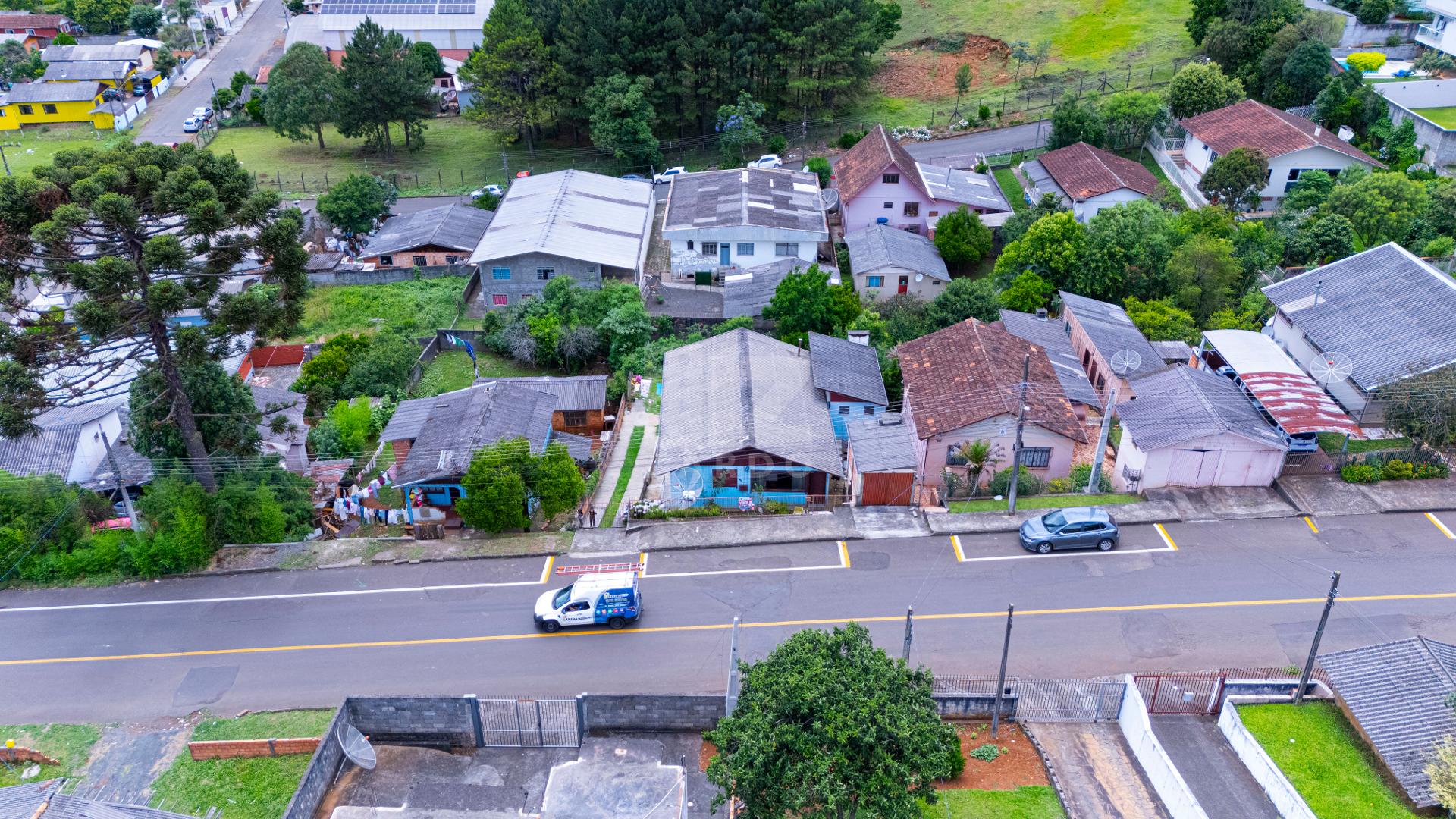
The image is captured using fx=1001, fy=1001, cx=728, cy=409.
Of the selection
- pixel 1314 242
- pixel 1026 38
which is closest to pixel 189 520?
pixel 1314 242

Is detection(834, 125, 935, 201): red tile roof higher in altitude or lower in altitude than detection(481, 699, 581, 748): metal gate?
higher

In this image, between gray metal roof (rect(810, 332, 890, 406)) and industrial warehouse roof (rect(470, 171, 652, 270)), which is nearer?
gray metal roof (rect(810, 332, 890, 406))

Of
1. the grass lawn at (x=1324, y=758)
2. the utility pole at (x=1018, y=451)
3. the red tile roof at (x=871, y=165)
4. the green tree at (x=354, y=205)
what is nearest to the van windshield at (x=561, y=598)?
the utility pole at (x=1018, y=451)

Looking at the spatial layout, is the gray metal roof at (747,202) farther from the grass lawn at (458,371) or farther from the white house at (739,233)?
the grass lawn at (458,371)

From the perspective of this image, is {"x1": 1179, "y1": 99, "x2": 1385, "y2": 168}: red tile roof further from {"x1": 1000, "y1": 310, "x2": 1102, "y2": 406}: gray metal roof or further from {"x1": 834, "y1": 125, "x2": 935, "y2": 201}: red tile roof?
{"x1": 1000, "y1": 310, "x2": 1102, "y2": 406}: gray metal roof

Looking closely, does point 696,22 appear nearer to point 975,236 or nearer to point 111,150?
point 975,236

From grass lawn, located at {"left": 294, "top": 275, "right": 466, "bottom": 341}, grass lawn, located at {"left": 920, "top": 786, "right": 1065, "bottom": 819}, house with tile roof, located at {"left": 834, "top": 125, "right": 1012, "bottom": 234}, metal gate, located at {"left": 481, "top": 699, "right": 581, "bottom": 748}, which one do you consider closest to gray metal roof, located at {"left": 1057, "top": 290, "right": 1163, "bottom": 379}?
house with tile roof, located at {"left": 834, "top": 125, "right": 1012, "bottom": 234}
